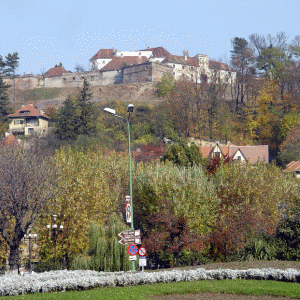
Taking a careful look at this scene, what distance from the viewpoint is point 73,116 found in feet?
245

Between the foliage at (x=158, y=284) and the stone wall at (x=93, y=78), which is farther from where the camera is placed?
the stone wall at (x=93, y=78)

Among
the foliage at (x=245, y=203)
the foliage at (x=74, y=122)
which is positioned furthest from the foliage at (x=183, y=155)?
the foliage at (x=74, y=122)

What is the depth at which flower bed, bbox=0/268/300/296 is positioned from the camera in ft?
50.8

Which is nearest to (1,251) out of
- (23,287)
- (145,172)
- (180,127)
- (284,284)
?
(145,172)

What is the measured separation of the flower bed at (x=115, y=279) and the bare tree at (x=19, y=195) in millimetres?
9083

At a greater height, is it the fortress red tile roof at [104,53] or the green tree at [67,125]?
the fortress red tile roof at [104,53]

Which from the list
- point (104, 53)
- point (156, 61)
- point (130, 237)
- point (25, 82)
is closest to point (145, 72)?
point (156, 61)

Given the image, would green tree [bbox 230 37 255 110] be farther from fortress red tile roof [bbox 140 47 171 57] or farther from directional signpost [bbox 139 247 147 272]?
directional signpost [bbox 139 247 147 272]

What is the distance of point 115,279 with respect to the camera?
53.7 ft

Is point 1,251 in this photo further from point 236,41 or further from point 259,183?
point 236,41

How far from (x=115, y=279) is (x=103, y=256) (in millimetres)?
10723

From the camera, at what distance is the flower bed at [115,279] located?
1548 centimetres

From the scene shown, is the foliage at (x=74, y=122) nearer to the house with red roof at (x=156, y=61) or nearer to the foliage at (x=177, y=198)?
the house with red roof at (x=156, y=61)

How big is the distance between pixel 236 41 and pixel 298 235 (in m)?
75.5
